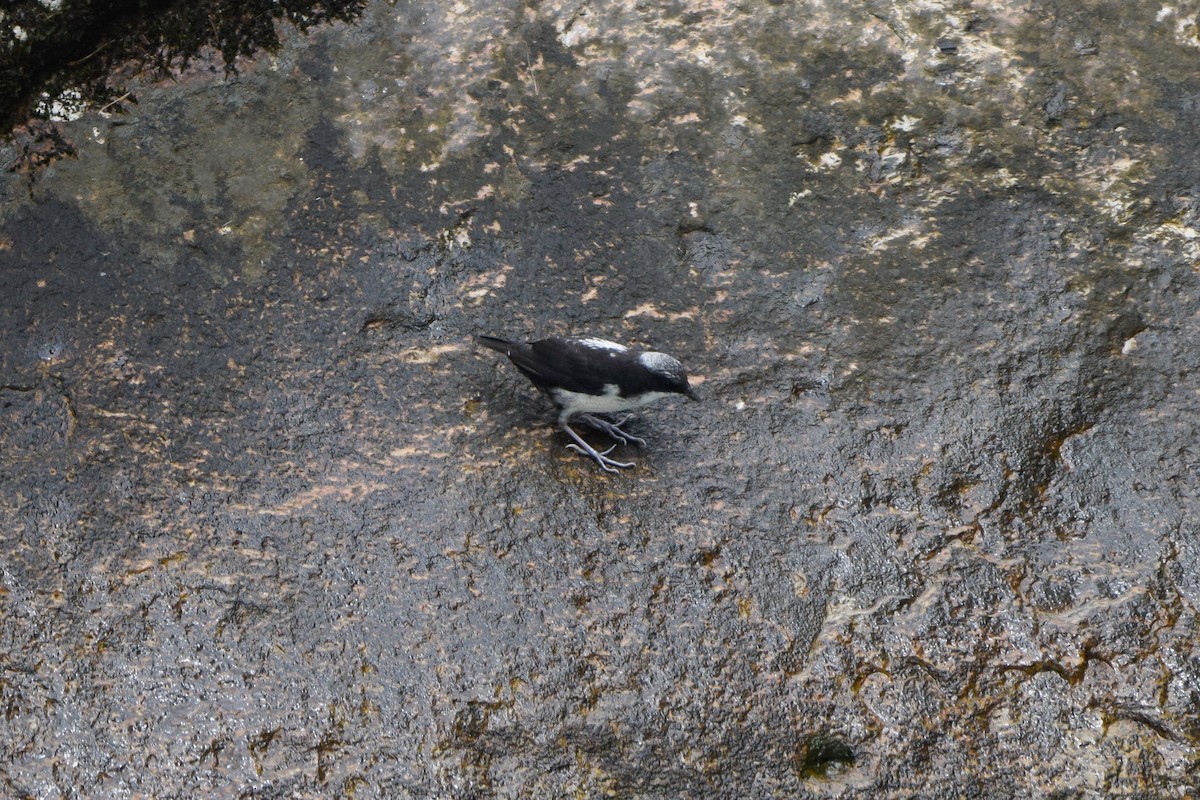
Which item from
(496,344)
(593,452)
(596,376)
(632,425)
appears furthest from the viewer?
(632,425)

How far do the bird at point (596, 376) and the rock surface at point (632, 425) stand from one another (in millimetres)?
191

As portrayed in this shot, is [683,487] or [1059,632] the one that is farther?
[683,487]

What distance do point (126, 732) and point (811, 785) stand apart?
89.1 inches

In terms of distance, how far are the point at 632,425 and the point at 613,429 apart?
15 centimetres

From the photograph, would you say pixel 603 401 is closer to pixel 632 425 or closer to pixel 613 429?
pixel 613 429

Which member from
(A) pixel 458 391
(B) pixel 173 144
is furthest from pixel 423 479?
(B) pixel 173 144

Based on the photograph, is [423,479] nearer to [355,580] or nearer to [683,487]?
[355,580]

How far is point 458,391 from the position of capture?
4844mm

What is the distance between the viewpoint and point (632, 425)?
15.9ft

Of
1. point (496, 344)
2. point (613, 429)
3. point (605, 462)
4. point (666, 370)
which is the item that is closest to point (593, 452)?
point (605, 462)

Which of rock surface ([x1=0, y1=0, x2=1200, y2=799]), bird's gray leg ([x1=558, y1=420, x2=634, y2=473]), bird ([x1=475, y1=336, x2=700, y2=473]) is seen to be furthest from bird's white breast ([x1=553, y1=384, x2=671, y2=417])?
rock surface ([x1=0, y1=0, x2=1200, y2=799])

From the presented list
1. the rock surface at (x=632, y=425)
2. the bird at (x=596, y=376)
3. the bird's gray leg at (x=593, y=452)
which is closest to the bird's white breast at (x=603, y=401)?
the bird at (x=596, y=376)

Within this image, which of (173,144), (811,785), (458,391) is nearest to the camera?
(811,785)

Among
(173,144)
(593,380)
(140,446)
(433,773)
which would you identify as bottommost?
(433,773)
